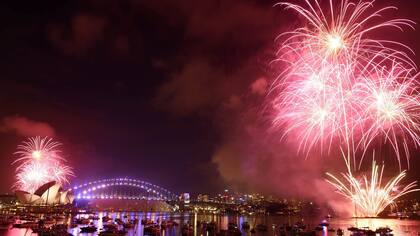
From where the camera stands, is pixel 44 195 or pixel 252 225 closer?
pixel 252 225

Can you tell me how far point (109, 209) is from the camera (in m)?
184

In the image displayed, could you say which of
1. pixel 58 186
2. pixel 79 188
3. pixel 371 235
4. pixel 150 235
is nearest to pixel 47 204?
pixel 58 186

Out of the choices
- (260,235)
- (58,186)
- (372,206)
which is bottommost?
(260,235)

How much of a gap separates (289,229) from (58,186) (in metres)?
95.9

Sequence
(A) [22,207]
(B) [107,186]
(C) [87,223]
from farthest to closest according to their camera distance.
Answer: (B) [107,186], (A) [22,207], (C) [87,223]

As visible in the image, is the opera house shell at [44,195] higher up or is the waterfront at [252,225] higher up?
the opera house shell at [44,195]

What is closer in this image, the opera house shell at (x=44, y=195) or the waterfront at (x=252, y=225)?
the waterfront at (x=252, y=225)

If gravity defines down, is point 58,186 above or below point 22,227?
above

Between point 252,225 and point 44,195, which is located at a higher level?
A: point 44,195

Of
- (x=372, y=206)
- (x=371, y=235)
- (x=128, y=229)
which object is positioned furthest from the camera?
(x=128, y=229)

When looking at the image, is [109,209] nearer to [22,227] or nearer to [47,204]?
[47,204]

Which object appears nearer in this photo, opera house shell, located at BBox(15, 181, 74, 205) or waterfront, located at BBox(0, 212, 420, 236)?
waterfront, located at BBox(0, 212, 420, 236)

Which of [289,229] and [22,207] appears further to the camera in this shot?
[22,207]

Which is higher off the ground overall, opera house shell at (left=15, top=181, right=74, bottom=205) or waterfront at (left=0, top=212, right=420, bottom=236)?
opera house shell at (left=15, top=181, right=74, bottom=205)
